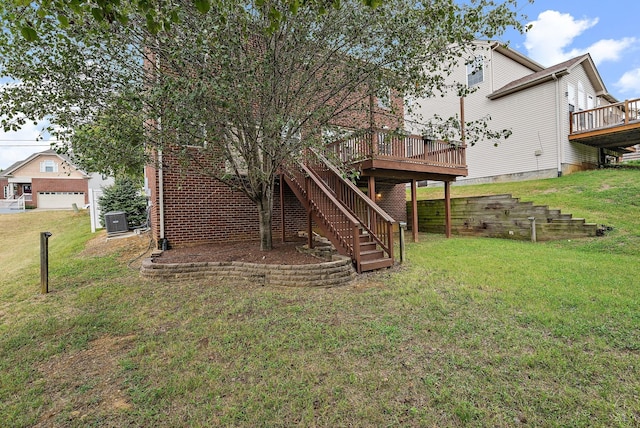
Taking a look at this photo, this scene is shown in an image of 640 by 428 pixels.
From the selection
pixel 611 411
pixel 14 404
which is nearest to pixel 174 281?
pixel 14 404

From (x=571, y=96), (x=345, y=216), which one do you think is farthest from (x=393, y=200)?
(x=571, y=96)

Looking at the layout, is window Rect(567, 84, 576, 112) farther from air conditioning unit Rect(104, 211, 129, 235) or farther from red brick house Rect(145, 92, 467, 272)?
air conditioning unit Rect(104, 211, 129, 235)

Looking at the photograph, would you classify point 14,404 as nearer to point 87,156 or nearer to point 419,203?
point 87,156

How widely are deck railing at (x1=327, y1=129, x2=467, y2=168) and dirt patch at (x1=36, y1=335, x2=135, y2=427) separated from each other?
579 centimetres

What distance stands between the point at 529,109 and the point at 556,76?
1.61 metres

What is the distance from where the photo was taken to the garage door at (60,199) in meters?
28.1

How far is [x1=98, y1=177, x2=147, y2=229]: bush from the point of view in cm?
1235

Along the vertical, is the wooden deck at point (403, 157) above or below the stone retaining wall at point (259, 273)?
above

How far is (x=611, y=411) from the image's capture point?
2.15 meters

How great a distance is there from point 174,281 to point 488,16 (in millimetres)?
7151

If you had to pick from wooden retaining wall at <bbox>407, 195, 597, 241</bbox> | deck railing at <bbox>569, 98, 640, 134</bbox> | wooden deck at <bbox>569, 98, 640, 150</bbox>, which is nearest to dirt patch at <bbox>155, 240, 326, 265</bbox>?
wooden retaining wall at <bbox>407, 195, 597, 241</bbox>

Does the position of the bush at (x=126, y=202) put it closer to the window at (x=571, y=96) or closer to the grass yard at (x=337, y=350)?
the grass yard at (x=337, y=350)

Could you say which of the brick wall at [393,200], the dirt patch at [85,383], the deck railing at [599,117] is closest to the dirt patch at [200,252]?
the dirt patch at [85,383]

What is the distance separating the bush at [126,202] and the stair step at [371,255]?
32.7 feet
